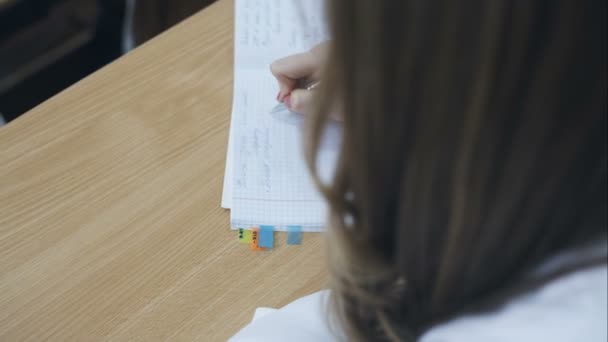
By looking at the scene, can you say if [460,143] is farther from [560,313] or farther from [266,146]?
[266,146]

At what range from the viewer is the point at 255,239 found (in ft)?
1.99

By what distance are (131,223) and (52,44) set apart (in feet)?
2.44

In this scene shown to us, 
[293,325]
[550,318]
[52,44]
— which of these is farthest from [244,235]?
[52,44]

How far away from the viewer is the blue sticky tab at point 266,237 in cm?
60

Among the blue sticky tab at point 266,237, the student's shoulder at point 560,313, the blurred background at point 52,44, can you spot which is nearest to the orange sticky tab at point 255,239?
the blue sticky tab at point 266,237

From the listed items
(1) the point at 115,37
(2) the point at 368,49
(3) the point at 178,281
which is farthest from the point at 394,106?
(1) the point at 115,37

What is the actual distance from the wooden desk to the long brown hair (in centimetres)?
21

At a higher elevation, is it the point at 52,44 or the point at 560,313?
the point at 560,313

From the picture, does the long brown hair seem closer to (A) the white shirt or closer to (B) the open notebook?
(A) the white shirt

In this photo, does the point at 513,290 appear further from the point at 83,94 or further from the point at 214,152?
the point at 83,94

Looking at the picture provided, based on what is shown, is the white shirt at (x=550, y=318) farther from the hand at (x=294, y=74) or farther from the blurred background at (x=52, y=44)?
the blurred background at (x=52, y=44)

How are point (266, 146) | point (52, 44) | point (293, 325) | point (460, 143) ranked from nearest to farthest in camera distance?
point (460, 143)
point (293, 325)
point (266, 146)
point (52, 44)

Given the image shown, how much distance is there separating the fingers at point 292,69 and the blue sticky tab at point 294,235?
0.16 meters

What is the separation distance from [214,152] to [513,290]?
374 mm
